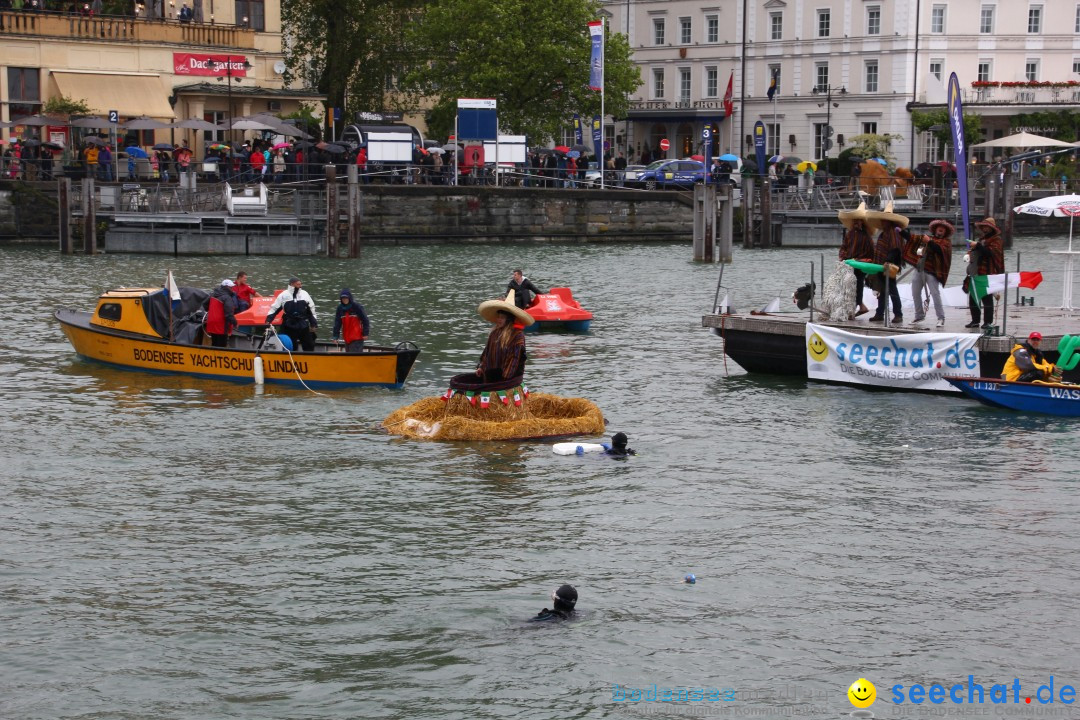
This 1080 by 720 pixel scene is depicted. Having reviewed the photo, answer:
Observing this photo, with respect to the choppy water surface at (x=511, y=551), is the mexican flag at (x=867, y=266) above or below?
above

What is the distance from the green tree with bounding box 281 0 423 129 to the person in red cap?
50723mm

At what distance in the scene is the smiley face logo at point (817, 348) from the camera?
2492cm

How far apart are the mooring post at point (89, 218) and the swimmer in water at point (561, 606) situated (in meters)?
37.5

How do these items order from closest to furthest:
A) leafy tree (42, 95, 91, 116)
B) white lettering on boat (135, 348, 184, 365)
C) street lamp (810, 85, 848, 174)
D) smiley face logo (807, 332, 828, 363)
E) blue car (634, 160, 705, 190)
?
1. smiley face logo (807, 332, 828, 363)
2. white lettering on boat (135, 348, 184, 365)
3. leafy tree (42, 95, 91, 116)
4. blue car (634, 160, 705, 190)
5. street lamp (810, 85, 848, 174)

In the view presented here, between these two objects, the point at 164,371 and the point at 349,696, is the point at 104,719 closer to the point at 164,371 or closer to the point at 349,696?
the point at 349,696

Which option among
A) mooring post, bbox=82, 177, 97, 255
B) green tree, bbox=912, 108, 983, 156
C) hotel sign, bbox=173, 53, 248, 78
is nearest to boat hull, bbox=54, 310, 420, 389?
mooring post, bbox=82, 177, 97, 255

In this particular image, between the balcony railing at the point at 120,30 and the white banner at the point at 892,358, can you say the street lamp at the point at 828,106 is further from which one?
the white banner at the point at 892,358

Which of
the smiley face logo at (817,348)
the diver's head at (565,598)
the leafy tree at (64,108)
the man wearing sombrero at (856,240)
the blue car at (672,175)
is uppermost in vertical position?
the leafy tree at (64,108)

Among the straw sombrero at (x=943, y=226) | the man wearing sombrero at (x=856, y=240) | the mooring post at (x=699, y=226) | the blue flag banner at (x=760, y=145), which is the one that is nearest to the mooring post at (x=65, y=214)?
the mooring post at (x=699, y=226)

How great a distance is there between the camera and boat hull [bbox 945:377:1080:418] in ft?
73.0

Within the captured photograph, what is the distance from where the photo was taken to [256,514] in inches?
696

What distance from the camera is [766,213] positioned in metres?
56.5

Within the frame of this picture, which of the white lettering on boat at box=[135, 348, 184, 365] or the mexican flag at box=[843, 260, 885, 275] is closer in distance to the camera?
the mexican flag at box=[843, 260, 885, 275]

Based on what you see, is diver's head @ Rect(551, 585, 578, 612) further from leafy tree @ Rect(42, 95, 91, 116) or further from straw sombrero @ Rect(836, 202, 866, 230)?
leafy tree @ Rect(42, 95, 91, 116)
